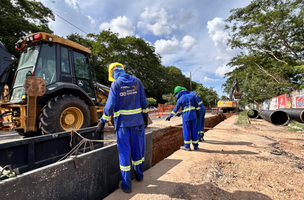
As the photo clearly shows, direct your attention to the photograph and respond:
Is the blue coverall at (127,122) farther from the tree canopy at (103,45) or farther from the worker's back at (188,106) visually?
the tree canopy at (103,45)

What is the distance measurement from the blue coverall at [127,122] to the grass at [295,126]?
27.4ft

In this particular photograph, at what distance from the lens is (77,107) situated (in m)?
4.53

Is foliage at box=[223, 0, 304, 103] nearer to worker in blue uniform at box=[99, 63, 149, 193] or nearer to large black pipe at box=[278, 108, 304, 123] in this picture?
large black pipe at box=[278, 108, 304, 123]

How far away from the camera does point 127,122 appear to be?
7.63 ft

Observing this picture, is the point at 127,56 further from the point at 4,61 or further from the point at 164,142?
the point at 4,61

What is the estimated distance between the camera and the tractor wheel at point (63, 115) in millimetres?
3842

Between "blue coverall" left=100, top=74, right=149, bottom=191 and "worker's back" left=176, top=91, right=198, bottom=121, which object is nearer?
"blue coverall" left=100, top=74, right=149, bottom=191

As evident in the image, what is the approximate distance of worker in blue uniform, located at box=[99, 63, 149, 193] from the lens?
7.50 ft

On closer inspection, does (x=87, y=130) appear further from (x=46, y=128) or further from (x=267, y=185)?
(x=267, y=185)

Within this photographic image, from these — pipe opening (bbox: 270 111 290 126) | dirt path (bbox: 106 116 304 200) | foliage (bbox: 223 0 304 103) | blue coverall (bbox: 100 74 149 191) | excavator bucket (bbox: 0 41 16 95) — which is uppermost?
foliage (bbox: 223 0 304 103)

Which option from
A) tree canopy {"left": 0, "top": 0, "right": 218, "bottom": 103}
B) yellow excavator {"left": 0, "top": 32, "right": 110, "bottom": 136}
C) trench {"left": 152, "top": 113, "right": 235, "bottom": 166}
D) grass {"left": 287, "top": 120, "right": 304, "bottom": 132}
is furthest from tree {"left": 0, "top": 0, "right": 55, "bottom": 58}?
grass {"left": 287, "top": 120, "right": 304, "bottom": 132}

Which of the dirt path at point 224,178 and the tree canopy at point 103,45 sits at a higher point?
the tree canopy at point 103,45

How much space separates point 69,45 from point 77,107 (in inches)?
75.3

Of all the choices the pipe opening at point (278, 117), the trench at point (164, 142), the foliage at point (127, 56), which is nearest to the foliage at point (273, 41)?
the pipe opening at point (278, 117)
